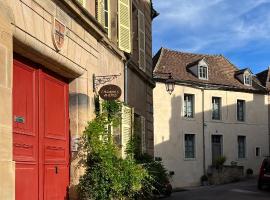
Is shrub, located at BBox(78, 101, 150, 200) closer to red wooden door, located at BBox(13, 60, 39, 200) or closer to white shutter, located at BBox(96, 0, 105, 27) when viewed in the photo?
red wooden door, located at BBox(13, 60, 39, 200)

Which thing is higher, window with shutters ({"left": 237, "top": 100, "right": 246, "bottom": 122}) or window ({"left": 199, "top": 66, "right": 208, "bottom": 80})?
window ({"left": 199, "top": 66, "right": 208, "bottom": 80})

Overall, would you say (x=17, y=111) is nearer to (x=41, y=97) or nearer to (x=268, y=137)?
(x=41, y=97)

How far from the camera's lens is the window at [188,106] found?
1301 inches

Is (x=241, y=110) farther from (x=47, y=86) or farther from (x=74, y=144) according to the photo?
(x=47, y=86)

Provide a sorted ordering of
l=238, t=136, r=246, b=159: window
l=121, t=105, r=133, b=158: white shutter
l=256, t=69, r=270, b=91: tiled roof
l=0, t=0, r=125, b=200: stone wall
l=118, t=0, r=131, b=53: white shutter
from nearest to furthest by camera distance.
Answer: l=0, t=0, r=125, b=200: stone wall → l=121, t=105, r=133, b=158: white shutter → l=118, t=0, r=131, b=53: white shutter → l=238, t=136, r=246, b=159: window → l=256, t=69, r=270, b=91: tiled roof

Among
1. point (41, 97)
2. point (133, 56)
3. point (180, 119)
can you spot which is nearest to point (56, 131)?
point (41, 97)

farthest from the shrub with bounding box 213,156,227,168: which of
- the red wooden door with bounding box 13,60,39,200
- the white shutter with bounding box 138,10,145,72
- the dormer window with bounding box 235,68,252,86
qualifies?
the red wooden door with bounding box 13,60,39,200

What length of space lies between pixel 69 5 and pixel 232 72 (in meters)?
30.8

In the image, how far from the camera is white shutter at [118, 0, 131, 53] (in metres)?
12.4

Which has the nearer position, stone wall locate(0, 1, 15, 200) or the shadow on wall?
Answer: stone wall locate(0, 1, 15, 200)

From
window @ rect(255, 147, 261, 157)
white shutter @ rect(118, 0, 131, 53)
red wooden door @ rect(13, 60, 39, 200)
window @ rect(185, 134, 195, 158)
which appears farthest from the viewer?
window @ rect(255, 147, 261, 157)

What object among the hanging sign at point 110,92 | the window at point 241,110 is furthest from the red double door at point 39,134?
the window at point 241,110

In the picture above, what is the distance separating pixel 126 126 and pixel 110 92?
2.52 meters

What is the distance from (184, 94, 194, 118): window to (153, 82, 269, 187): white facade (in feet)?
0.73
